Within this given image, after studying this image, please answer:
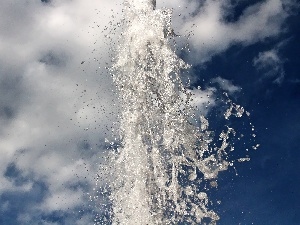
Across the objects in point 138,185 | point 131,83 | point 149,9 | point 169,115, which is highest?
point 149,9

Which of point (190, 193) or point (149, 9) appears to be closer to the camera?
point (190, 193)

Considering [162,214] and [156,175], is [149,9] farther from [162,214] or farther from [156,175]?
[162,214]

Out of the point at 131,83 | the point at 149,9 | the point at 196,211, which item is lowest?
the point at 196,211

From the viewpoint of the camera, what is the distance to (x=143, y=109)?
246ft

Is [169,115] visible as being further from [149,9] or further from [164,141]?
[149,9]

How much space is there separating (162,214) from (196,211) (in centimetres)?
431

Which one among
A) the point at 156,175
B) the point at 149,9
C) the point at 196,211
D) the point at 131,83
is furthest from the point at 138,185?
the point at 149,9

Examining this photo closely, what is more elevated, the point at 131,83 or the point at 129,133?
the point at 131,83

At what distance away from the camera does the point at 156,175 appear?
73188 mm

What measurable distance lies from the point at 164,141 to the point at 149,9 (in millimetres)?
18449

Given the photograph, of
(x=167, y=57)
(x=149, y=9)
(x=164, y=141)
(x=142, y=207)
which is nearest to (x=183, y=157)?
(x=164, y=141)

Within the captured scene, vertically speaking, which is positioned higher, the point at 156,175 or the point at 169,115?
the point at 169,115

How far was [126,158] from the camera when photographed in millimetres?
74688

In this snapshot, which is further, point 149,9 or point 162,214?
point 149,9
